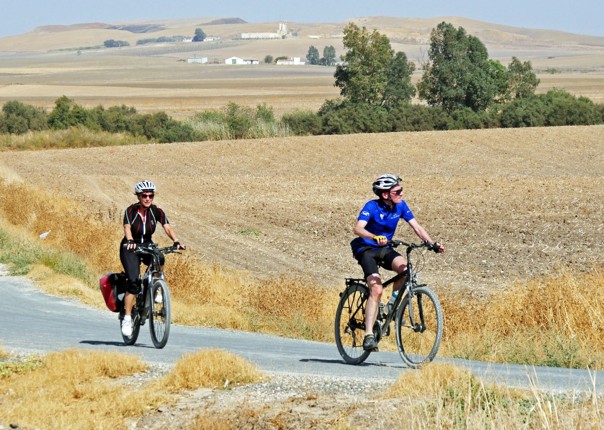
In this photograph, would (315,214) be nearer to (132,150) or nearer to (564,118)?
(132,150)

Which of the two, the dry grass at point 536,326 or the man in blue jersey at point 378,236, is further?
the dry grass at point 536,326

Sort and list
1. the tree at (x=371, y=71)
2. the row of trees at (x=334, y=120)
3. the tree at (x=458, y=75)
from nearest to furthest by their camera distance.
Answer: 1. the row of trees at (x=334, y=120)
2. the tree at (x=371, y=71)
3. the tree at (x=458, y=75)

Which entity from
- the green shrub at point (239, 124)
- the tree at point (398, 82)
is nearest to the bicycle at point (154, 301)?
the green shrub at point (239, 124)

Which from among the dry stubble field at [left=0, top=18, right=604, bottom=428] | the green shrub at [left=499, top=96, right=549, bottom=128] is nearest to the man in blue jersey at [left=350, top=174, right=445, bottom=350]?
the dry stubble field at [left=0, top=18, right=604, bottom=428]

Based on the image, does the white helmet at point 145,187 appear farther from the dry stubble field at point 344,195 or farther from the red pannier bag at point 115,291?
the dry stubble field at point 344,195

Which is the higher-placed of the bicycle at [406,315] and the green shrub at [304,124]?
the bicycle at [406,315]

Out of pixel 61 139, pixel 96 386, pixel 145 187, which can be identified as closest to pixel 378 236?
pixel 96 386

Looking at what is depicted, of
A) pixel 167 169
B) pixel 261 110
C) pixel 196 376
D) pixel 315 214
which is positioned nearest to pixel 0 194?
pixel 315 214

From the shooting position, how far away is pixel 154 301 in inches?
531

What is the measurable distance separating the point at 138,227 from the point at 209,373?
3255 mm

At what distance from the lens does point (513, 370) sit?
11688 millimetres

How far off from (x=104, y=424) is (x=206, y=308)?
362 inches

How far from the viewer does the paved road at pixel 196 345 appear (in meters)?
11.0

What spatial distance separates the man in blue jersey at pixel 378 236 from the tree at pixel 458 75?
64.9 meters
